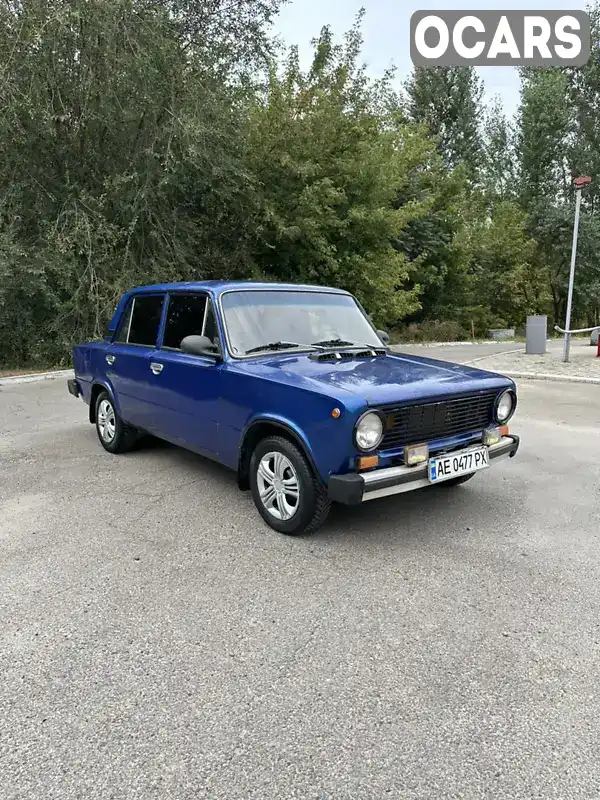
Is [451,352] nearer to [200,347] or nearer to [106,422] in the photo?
[106,422]

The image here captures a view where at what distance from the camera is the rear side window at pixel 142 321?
17.5 ft

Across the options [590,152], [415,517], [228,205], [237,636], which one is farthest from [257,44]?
[590,152]

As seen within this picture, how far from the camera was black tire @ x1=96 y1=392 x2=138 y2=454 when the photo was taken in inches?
231

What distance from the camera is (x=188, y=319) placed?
486cm

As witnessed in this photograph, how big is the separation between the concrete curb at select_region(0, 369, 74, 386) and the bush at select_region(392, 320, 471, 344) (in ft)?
42.1

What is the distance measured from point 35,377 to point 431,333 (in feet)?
52.1

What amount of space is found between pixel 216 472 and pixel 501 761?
146 inches

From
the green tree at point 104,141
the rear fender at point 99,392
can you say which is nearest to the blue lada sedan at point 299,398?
the rear fender at point 99,392

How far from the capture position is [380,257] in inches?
741

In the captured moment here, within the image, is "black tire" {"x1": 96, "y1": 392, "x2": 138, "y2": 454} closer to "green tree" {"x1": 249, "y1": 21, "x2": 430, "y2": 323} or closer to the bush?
"green tree" {"x1": 249, "y1": 21, "x2": 430, "y2": 323}

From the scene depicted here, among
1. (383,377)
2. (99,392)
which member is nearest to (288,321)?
(383,377)

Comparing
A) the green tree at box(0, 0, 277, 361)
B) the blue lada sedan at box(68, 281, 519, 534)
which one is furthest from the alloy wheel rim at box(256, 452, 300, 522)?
the green tree at box(0, 0, 277, 361)

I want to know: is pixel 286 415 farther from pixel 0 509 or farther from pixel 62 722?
pixel 0 509
